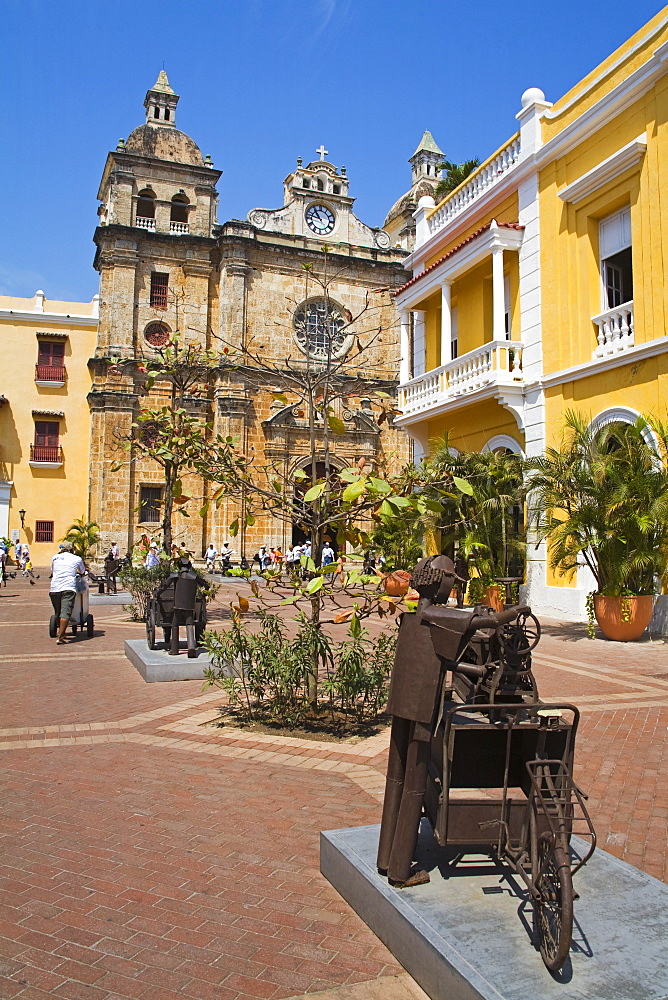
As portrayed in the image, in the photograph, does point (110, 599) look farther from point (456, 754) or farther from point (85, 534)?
point (456, 754)

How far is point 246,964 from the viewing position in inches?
117

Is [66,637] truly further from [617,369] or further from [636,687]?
[617,369]

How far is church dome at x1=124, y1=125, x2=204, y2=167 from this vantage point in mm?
30859

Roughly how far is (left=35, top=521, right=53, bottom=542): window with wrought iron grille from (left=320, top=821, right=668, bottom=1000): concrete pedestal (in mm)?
28663

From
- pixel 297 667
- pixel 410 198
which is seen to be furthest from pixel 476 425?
pixel 410 198

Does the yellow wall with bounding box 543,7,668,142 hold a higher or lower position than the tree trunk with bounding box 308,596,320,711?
higher

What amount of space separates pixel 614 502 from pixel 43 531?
80.4 ft

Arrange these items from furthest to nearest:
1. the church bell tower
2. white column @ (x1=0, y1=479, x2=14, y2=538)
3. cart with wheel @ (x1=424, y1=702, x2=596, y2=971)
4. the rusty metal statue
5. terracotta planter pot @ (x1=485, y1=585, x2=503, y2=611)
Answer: white column @ (x1=0, y1=479, x2=14, y2=538) → the church bell tower → terracotta planter pot @ (x1=485, y1=585, x2=503, y2=611) → the rusty metal statue → cart with wheel @ (x1=424, y1=702, x2=596, y2=971)

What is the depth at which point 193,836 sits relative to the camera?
4.21 metres

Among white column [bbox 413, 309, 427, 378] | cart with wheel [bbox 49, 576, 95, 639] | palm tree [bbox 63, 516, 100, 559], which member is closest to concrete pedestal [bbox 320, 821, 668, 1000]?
cart with wheel [bbox 49, 576, 95, 639]

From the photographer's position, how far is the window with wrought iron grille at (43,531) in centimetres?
2970

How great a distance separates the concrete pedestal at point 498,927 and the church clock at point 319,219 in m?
32.4

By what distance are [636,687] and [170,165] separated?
96.6 feet

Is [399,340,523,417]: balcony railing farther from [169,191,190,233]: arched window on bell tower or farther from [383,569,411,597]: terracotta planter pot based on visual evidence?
[169,191,190,233]: arched window on bell tower
